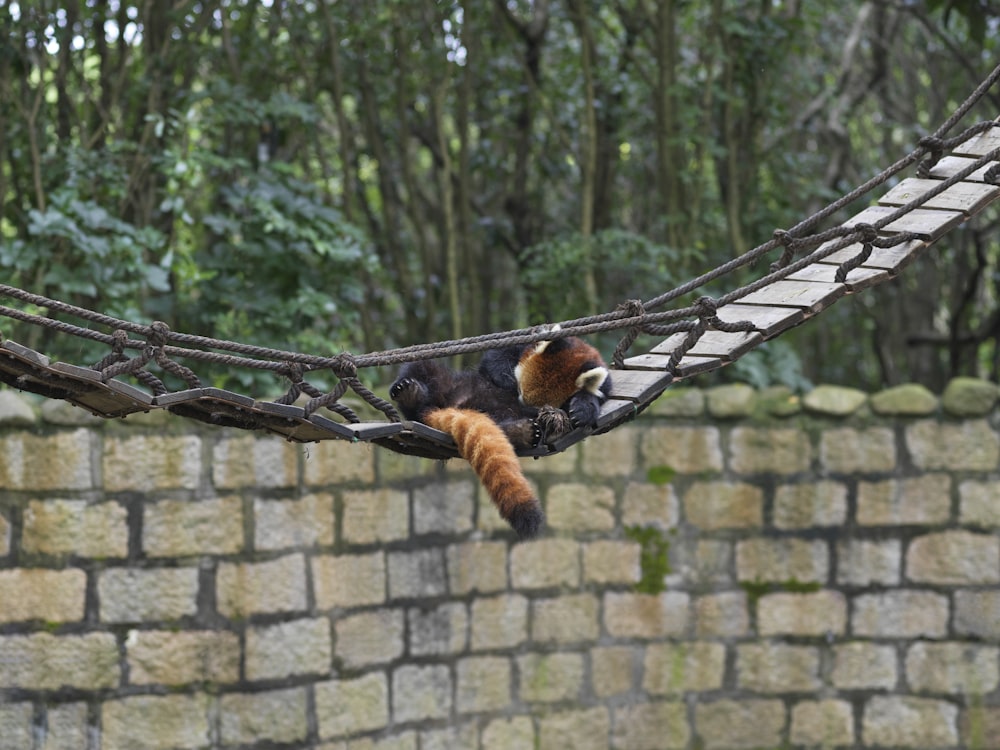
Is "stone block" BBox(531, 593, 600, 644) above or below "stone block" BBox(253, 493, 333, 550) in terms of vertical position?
below

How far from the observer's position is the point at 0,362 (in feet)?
7.11

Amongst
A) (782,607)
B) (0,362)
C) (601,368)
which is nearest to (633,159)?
(782,607)

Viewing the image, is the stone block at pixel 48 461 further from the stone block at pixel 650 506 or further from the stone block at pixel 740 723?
the stone block at pixel 740 723

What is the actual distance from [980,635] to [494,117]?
3504 mm

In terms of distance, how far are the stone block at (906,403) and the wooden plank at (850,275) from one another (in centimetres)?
185

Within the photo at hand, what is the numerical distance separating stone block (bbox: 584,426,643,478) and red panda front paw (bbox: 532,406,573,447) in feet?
6.29

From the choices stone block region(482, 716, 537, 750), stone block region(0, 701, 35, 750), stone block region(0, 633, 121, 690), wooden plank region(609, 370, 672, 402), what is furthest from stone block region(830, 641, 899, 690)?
stone block region(0, 701, 35, 750)

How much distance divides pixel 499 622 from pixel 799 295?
216 cm

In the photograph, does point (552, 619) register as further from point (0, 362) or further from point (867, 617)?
point (0, 362)

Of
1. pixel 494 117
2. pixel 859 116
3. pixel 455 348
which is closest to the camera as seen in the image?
pixel 455 348

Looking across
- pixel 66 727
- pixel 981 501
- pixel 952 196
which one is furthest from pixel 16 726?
pixel 981 501

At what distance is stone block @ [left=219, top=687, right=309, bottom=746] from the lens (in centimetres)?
400

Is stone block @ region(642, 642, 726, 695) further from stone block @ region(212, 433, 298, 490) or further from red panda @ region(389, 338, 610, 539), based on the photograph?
red panda @ region(389, 338, 610, 539)

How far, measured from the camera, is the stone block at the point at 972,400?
185 inches
